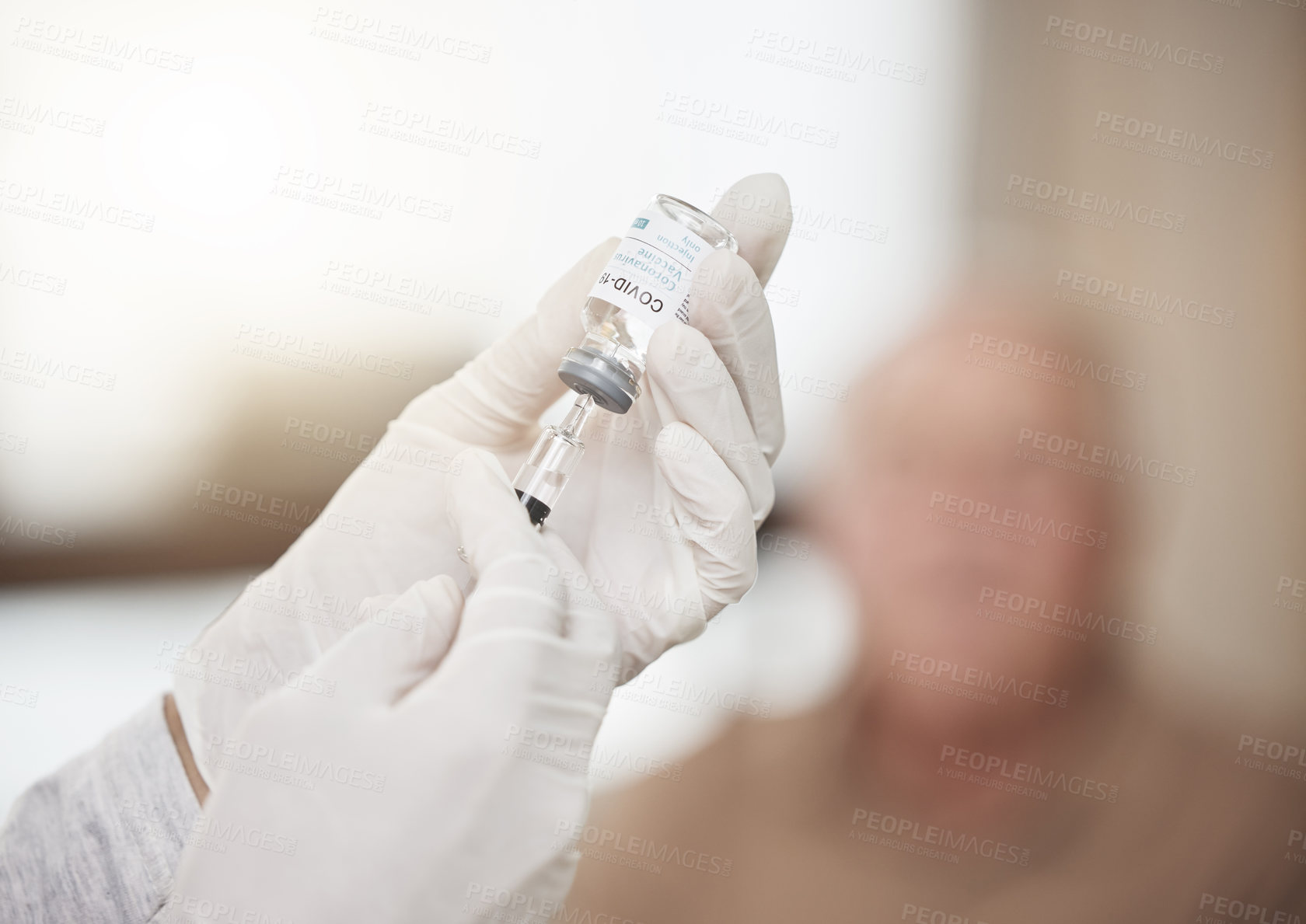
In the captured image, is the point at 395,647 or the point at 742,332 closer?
the point at 395,647

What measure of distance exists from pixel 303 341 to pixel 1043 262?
1351 millimetres

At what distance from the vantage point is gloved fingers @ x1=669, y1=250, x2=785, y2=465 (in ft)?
2.55

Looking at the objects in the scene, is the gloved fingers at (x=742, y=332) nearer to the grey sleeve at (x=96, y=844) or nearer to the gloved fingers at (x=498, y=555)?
the gloved fingers at (x=498, y=555)

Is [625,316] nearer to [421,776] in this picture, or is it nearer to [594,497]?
[594,497]

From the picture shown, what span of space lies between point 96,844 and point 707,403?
2.82 feet

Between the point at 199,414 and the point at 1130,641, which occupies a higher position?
the point at 199,414

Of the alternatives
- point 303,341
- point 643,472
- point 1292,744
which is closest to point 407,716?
point 643,472

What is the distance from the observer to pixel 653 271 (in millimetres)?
732

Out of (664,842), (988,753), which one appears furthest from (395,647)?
(988,753)

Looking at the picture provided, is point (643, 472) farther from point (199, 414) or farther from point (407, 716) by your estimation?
point (199, 414)

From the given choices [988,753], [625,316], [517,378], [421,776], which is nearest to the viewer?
[421,776]

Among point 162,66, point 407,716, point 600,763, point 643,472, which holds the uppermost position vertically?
point 162,66

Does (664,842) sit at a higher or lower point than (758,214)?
lower

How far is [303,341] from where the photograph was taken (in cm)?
129
